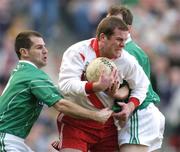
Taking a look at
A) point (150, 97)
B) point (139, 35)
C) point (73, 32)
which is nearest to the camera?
point (150, 97)

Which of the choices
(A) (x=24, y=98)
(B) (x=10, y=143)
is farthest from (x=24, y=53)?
(B) (x=10, y=143)

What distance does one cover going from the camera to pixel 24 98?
35.1 feet

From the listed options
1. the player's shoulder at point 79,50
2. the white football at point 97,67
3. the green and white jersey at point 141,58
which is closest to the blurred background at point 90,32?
the green and white jersey at point 141,58

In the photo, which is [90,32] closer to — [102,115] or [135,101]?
[135,101]

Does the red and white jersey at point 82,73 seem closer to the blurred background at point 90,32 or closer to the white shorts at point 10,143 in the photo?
the white shorts at point 10,143

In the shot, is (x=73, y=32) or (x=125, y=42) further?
(x=73, y=32)

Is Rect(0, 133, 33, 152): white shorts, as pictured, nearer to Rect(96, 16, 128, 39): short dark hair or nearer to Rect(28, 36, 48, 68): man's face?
Rect(28, 36, 48, 68): man's face

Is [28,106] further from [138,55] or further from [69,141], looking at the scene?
→ [138,55]

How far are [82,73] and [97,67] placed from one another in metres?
0.29

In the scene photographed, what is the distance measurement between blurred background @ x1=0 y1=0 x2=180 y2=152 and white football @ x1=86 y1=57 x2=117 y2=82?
20.0ft

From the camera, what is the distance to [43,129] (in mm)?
16547

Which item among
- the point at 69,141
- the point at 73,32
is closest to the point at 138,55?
the point at 69,141

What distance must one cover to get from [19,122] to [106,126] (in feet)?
3.20

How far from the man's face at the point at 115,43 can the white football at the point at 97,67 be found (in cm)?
11
